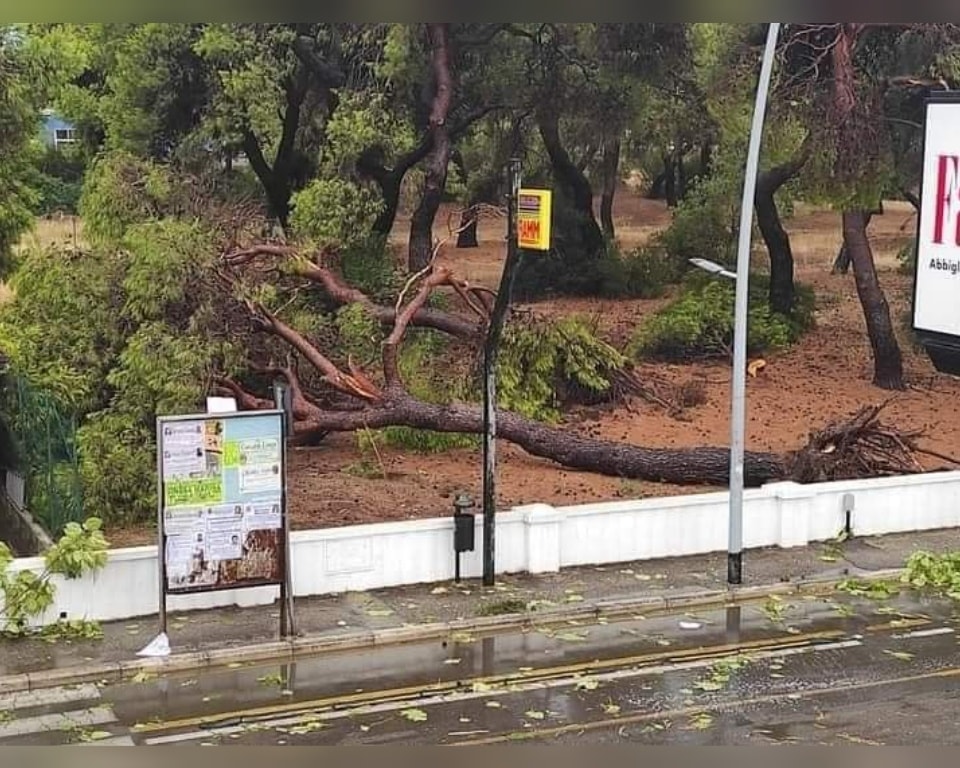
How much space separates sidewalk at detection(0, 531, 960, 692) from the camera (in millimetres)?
11656

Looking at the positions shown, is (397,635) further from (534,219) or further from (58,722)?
(534,219)

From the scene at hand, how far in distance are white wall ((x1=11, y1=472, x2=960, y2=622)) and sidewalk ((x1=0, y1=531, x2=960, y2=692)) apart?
0.61ft

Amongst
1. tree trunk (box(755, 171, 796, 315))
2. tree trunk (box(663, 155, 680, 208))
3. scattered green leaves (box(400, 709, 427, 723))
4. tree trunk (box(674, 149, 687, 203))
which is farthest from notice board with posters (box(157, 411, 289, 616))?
tree trunk (box(663, 155, 680, 208))

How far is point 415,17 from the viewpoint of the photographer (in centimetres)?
215

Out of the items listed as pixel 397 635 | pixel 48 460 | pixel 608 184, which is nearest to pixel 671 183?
pixel 608 184

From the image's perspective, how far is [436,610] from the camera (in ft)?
43.2

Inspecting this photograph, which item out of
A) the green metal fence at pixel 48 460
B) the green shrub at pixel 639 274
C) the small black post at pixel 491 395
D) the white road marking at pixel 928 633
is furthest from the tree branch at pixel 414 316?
the green shrub at pixel 639 274

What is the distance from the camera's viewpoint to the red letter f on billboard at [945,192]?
5348 mm

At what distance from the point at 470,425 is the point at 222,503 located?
Answer: 7902 millimetres

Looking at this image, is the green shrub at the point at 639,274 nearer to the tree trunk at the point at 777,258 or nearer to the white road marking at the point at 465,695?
the tree trunk at the point at 777,258

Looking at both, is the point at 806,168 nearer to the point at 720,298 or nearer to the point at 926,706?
the point at 720,298

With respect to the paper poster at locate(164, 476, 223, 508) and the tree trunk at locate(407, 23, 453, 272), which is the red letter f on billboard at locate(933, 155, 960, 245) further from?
the tree trunk at locate(407, 23, 453, 272)

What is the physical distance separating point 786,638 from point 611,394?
1137 centimetres

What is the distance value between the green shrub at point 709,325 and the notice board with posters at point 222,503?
61.1 feet
